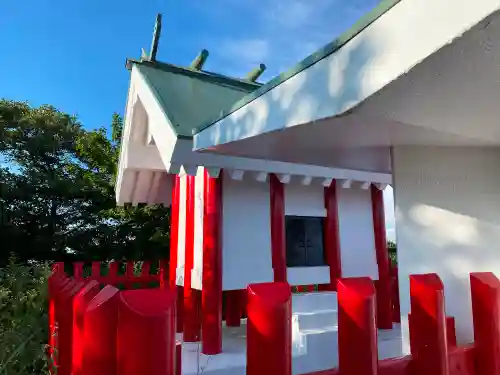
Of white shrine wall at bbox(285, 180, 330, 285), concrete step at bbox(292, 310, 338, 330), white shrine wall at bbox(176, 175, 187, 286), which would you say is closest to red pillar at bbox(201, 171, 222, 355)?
concrete step at bbox(292, 310, 338, 330)

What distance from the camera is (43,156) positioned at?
56.1 feet

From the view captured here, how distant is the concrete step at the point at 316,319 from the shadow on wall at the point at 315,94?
9.65 feet

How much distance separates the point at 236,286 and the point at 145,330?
355cm

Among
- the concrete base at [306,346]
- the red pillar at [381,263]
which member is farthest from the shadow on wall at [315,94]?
the red pillar at [381,263]

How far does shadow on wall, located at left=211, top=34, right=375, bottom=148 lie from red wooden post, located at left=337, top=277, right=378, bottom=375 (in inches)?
25.3

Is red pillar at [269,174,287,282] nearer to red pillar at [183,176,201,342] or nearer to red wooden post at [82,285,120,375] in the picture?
red pillar at [183,176,201,342]

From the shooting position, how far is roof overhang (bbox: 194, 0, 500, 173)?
3.43ft

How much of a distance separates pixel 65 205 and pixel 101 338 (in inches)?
651

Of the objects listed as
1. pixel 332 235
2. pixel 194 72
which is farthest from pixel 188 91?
pixel 332 235

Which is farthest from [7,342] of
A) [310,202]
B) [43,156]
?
[43,156]

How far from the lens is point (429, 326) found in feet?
4.69

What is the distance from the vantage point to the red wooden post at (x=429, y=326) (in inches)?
55.9

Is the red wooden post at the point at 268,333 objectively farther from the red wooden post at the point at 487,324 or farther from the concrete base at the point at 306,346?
the concrete base at the point at 306,346

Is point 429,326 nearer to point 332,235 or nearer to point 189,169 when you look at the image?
point 189,169
